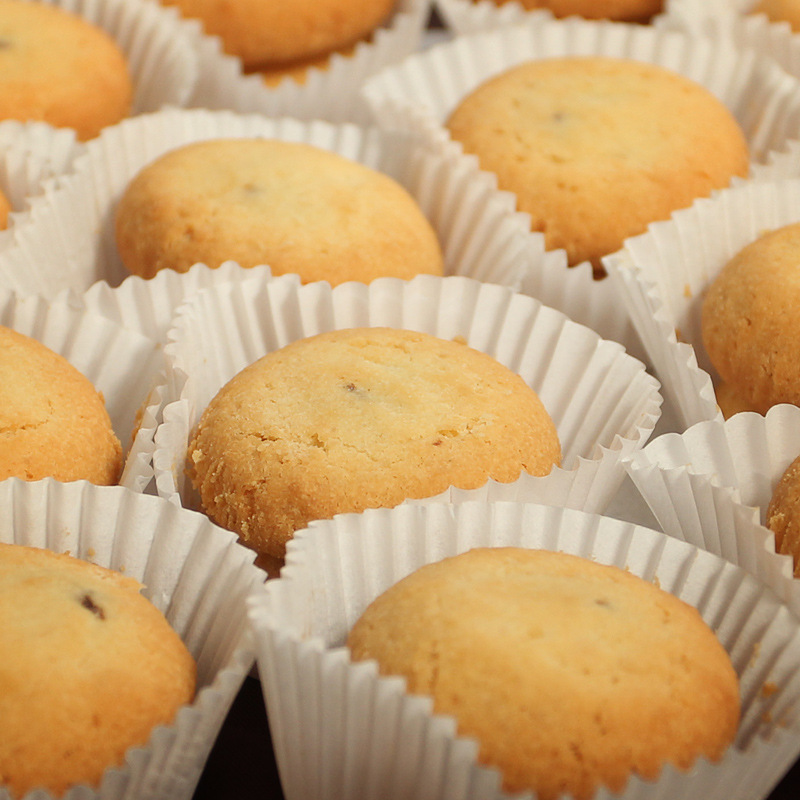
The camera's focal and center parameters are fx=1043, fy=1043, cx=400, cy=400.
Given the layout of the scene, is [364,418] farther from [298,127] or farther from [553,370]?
[298,127]

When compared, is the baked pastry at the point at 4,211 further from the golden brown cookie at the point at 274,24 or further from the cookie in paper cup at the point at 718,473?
the cookie in paper cup at the point at 718,473

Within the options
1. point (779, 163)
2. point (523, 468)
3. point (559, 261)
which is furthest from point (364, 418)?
point (779, 163)

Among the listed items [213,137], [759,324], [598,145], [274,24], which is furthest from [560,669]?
[274,24]

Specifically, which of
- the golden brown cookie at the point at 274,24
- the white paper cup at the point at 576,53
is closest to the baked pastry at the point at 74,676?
the white paper cup at the point at 576,53

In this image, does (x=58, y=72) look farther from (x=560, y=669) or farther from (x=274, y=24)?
(x=560, y=669)

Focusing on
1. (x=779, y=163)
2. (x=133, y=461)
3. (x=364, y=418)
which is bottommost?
(x=133, y=461)

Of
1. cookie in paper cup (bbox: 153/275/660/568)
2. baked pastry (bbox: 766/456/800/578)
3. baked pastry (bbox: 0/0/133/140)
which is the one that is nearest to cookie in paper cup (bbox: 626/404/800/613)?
baked pastry (bbox: 766/456/800/578)
